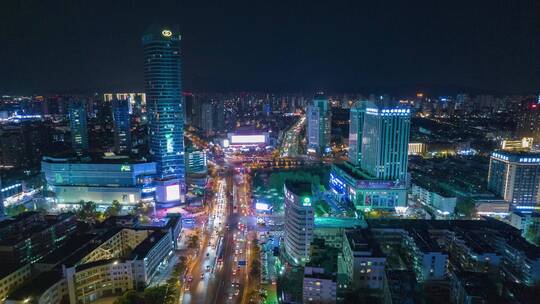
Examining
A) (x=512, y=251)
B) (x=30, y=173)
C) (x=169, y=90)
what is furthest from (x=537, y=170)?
(x=30, y=173)

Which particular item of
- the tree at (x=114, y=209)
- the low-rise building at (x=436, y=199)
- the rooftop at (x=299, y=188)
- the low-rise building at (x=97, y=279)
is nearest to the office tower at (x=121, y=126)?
the tree at (x=114, y=209)

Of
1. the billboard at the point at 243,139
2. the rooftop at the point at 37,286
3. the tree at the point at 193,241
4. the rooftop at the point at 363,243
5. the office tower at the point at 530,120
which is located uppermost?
the office tower at the point at 530,120

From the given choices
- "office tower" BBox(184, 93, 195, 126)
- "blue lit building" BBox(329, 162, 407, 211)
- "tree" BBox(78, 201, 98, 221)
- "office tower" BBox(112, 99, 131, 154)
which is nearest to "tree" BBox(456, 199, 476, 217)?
"blue lit building" BBox(329, 162, 407, 211)

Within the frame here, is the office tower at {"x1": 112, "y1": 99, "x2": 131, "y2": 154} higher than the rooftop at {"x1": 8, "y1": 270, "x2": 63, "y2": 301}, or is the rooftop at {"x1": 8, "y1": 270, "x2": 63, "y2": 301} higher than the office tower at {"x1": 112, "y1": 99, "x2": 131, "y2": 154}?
the office tower at {"x1": 112, "y1": 99, "x2": 131, "y2": 154}

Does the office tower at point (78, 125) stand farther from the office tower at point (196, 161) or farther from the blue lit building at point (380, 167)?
the blue lit building at point (380, 167)

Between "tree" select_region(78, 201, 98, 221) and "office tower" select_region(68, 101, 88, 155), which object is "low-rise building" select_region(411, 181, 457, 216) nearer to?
"tree" select_region(78, 201, 98, 221)

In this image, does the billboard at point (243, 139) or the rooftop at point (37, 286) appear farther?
the billboard at point (243, 139)

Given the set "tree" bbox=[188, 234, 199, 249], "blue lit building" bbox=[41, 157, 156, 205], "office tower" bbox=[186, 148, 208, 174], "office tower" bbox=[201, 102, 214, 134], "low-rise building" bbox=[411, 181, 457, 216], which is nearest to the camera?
"tree" bbox=[188, 234, 199, 249]

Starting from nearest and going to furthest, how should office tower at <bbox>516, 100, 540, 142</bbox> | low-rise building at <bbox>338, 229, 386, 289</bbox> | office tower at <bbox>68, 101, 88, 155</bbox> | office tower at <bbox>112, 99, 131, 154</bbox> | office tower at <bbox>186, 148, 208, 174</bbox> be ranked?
low-rise building at <bbox>338, 229, 386, 289</bbox> < office tower at <bbox>186, 148, 208, 174</bbox> < office tower at <bbox>68, 101, 88, 155</bbox> < office tower at <bbox>112, 99, 131, 154</bbox> < office tower at <bbox>516, 100, 540, 142</bbox>
